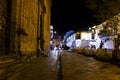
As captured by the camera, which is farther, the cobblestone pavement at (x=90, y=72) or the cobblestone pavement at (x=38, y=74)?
the cobblestone pavement at (x=90, y=72)

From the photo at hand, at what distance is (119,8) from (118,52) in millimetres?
3949

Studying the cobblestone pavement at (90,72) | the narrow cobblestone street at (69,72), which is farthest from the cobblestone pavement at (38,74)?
the cobblestone pavement at (90,72)

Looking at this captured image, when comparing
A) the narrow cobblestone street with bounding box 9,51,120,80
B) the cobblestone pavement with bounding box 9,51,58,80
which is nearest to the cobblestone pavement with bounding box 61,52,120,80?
the narrow cobblestone street with bounding box 9,51,120,80

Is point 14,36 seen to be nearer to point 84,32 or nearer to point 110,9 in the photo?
point 110,9

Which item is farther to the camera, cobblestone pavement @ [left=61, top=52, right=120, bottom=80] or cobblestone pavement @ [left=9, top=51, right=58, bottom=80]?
cobblestone pavement @ [left=61, top=52, right=120, bottom=80]

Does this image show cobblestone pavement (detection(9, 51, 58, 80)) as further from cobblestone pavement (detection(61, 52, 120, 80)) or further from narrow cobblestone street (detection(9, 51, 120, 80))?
cobblestone pavement (detection(61, 52, 120, 80))

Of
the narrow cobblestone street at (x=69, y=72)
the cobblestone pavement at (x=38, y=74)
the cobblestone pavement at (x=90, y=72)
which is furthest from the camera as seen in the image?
the cobblestone pavement at (x=90, y=72)

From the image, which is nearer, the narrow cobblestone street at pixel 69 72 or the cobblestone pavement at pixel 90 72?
the narrow cobblestone street at pixel 69 72

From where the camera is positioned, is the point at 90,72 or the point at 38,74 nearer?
the point at 38,74

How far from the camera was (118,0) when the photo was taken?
1897 centimetres

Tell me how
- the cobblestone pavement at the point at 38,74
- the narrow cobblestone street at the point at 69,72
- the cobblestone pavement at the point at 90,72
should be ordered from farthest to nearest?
the cobblestone pavement at the point at 90,72 < the narrow cobblestone street at the point at 69,72 < the cobblestone pavement at the point at 38,74

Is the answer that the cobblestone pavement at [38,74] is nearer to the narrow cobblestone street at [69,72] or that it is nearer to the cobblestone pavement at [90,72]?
the narrow cobblestone street at [69,72]

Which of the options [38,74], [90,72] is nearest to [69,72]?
[90,72]

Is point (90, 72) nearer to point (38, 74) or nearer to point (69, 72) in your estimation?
point (69, 72)
